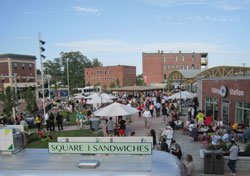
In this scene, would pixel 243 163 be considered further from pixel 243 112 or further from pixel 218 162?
pixel 243 112

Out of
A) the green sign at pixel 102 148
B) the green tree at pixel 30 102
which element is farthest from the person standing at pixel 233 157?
the green tree at pixel 30 102

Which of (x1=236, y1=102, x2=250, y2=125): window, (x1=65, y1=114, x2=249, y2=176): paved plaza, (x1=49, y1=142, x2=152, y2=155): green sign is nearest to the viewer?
(x1=49, y1=142, x2=152, y2=155): green sign

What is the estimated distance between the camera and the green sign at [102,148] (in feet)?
13.6

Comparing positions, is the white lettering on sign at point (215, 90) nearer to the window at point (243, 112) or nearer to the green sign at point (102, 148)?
the window at point (243, 112)

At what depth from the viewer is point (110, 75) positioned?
3440 inches

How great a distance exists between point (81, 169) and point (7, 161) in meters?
1.49

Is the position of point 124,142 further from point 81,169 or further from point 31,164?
point 31,164

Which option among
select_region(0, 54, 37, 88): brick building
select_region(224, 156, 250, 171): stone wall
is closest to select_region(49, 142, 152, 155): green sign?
select_region(224, 156, 250, 171): stone wall

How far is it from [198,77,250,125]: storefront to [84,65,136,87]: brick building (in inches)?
2400

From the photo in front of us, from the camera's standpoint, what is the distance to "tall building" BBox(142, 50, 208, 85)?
8381 cm

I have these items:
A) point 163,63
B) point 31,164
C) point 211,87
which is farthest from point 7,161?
point 163,63

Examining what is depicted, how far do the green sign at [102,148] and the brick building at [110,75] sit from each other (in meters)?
77.0

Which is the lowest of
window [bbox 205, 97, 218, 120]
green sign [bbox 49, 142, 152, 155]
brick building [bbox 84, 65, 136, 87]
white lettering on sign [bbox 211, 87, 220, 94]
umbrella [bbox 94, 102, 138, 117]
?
window [bbox 205, 97, 218, 120]

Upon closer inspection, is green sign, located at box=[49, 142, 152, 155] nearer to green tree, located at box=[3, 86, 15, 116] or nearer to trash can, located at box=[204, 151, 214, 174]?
trash can, located at box=[204, 151, 214, 174]
